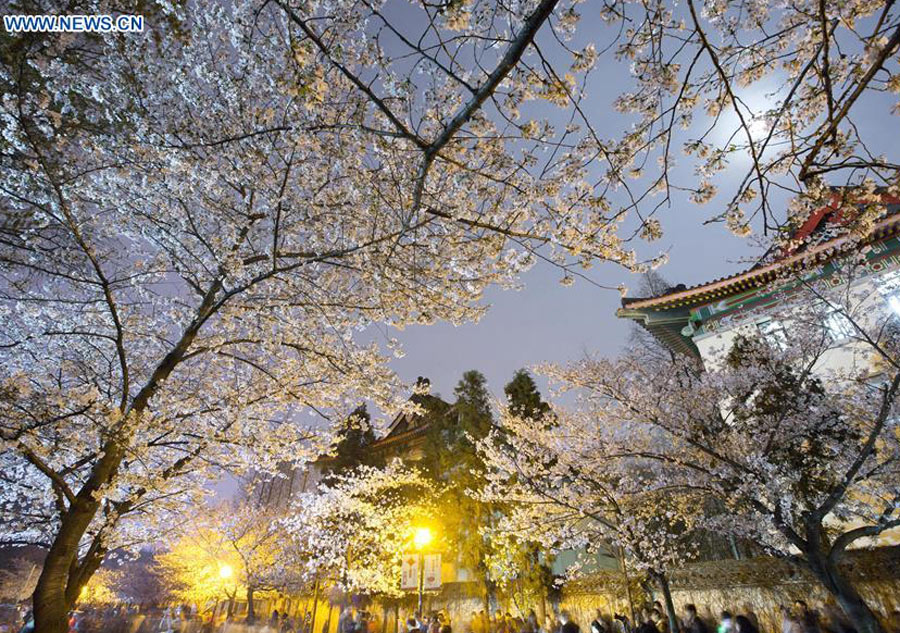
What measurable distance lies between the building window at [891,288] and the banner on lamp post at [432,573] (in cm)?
1526

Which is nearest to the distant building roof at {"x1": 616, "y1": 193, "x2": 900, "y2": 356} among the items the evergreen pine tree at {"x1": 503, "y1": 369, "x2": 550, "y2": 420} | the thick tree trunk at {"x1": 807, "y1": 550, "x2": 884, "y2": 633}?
the evergreen pine tree at {"x1": 503, "y1": 369, "x2": 550, "y2": 420}

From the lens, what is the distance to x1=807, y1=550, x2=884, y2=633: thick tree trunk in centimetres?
585

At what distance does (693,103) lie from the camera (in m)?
3.98

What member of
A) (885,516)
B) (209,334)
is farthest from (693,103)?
(209,334)

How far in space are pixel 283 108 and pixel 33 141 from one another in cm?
264

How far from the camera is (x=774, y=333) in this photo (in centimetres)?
1172

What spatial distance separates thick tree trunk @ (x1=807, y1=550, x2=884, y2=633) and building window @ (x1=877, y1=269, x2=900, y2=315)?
853 cm

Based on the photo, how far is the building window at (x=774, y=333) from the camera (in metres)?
10.6

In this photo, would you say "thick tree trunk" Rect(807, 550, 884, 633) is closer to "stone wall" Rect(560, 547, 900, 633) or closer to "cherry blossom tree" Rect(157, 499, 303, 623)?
"stone wall" Rect(560, 547, 900, 633)

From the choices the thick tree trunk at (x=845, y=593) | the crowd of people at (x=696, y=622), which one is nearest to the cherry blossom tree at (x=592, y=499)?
the crowd of people at (x=696, y=622)

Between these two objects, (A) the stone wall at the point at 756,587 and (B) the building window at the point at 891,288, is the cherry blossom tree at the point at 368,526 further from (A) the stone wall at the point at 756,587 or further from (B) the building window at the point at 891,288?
(B) the building window at the point at 891,288

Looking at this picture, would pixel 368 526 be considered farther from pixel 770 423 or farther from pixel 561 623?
pixel 770 423

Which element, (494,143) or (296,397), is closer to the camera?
(494,143)

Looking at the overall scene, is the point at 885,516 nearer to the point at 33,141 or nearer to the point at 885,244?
the point at 885,244
